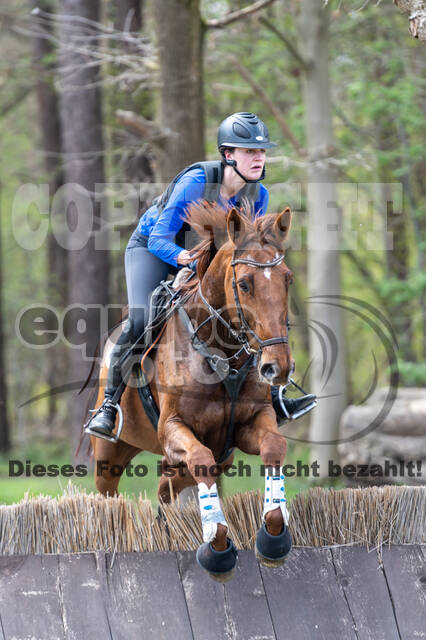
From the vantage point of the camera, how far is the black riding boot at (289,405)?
461 cm

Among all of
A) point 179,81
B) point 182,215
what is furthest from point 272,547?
point 179,81

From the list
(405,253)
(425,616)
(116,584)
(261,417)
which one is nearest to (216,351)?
(261,417)

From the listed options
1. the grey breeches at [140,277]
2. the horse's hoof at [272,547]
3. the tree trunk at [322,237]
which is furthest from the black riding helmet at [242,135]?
the tree trunk at [322,237]

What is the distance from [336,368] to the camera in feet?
34.9

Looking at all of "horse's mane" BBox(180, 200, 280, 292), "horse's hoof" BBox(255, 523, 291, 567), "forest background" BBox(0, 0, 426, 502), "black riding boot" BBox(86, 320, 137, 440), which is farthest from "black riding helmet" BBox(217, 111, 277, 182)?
"forest background" BBox(0, 0, 426, 502)

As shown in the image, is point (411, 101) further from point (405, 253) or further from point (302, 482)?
point (302, 482)

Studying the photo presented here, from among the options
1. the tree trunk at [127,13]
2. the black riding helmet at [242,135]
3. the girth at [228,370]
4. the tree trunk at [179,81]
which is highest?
the tree trunk at [127,13]

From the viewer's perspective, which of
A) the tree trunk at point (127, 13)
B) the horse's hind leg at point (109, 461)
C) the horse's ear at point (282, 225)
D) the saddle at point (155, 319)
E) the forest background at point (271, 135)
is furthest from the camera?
the tree trunk at point (127, 13)

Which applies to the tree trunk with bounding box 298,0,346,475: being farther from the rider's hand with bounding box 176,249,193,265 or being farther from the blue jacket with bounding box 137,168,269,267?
the rider's hand with bounding box 176,249,193,265

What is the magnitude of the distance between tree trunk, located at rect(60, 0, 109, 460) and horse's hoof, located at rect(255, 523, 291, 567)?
24.5 ft

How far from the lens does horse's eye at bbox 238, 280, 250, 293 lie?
3664mm

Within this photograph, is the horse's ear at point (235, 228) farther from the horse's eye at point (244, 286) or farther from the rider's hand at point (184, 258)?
the rider's hand at point (184, 258)

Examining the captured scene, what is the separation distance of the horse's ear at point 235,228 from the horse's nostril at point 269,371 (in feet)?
2.22

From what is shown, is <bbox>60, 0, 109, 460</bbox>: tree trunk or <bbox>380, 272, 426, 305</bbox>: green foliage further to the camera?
<bbox>380, 272, 426, 305</bbox>: green foliage
